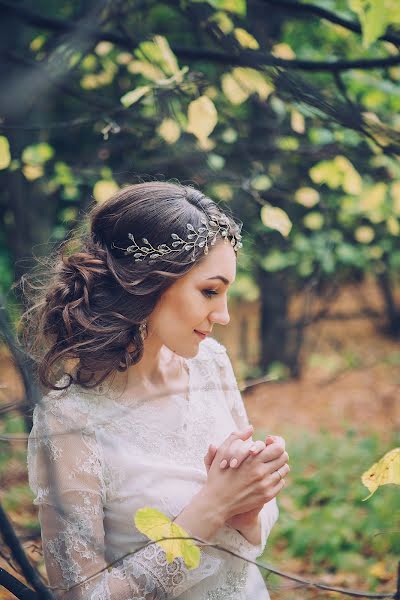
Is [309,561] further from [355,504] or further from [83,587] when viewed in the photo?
[83,587]

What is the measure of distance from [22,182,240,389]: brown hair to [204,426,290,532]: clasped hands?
42 centimetres

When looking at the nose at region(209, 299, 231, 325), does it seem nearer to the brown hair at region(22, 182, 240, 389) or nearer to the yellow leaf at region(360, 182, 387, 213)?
the brown hair at region(22, 182, 240, 389)

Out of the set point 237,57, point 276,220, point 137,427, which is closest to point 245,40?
point 237,57

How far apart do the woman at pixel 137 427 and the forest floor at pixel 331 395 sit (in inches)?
85.6

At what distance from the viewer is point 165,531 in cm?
133

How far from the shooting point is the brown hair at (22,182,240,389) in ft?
6.18

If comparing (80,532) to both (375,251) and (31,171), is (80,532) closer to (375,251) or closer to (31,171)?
(31,171)

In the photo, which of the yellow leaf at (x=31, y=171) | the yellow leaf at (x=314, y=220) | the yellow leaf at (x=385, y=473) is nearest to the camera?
the yellow leaf at (x=385, y=473)

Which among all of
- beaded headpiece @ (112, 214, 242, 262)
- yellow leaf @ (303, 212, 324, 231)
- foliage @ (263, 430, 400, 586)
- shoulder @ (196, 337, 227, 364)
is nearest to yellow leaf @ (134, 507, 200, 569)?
beaded headpiece @ (112, 214, 242, 262)

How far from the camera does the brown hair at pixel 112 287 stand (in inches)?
74.1

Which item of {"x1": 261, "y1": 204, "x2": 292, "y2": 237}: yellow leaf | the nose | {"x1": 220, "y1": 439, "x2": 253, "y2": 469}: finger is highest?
the nose

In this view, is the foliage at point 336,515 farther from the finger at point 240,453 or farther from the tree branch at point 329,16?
the tree branch at point 329,16

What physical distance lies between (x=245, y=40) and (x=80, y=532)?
1932 mm

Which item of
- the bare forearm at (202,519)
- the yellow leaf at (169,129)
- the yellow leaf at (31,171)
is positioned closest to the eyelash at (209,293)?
the bare forearm at (202,519)
